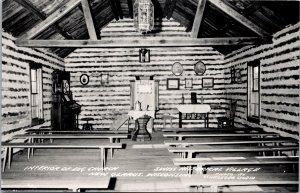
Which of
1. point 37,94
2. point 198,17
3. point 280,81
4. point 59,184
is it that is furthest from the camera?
point 37,94

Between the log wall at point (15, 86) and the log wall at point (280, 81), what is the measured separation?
7091 millimetres

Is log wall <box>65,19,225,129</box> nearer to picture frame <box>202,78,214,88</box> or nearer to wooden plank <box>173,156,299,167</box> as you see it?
picture frame <box>202,78,214,88</box>

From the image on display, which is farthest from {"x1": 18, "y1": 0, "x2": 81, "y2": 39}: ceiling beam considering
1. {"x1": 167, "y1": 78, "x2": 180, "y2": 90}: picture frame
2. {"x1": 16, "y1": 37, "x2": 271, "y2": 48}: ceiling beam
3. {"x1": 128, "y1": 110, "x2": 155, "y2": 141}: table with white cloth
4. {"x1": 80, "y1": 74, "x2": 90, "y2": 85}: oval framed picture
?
{"x1": 167, "y1": 78, "x2": 180, "y2": 90}: picture frame

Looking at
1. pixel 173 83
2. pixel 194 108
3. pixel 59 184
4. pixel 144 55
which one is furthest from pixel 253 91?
pixel 59 184

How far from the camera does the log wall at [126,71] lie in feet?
44.1

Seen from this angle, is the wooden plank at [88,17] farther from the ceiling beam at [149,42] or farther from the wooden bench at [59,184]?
the wooden bench at [59,184]

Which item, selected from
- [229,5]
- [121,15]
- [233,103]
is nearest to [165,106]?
[233,103]

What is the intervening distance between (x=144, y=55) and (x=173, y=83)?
184cm

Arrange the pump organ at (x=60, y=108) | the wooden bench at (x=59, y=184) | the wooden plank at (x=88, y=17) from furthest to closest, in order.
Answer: the pump organ at (x=60, y=108) < the wooden plank at (x=88, y=17) < the wooden bench at (x=59, y=184)

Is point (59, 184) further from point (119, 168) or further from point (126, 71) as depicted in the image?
point (126, 71)

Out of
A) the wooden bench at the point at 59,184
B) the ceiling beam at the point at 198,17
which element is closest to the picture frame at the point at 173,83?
the ceiling beam at the point at 198,17

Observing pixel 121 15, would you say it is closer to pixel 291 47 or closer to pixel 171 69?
pixel 171 69

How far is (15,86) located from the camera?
8.04 meters

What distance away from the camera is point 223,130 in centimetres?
839
